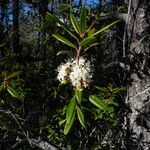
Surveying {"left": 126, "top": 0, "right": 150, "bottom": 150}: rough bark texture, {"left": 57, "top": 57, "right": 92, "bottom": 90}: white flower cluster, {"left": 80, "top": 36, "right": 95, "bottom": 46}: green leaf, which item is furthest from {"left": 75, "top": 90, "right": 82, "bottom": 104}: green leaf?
{"left": 126, "top": 0, "right": 150, "bottom": 150}: rough bark texture

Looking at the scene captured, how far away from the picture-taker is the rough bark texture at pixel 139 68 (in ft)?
10.5

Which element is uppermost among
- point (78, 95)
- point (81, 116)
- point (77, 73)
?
point (77, 73)

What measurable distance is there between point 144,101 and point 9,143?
169cm

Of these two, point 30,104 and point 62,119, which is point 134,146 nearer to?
point 62,119

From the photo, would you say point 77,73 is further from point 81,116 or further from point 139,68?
point 139,68

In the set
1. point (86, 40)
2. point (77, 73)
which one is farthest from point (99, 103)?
point (86, 40)

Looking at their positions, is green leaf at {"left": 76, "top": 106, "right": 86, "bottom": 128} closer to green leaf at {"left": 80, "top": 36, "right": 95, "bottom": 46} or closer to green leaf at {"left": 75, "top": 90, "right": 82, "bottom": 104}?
green leaf at {"left": 75, "top": 90, "right": 82, "bottom": 104}

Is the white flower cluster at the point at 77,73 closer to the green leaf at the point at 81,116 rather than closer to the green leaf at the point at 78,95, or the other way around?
the green leaf at the point at 78,95

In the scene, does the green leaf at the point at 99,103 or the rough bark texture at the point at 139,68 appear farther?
the rough bark texture at the point at 139,68

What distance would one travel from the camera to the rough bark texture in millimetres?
3193

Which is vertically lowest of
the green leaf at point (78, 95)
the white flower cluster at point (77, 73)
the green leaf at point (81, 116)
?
the green leaf at point (81, 116)

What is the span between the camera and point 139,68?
319 cm

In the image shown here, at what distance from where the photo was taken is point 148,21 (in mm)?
3217

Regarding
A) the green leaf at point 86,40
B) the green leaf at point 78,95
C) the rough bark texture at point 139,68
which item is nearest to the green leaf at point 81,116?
the green leaf at point 78,95
